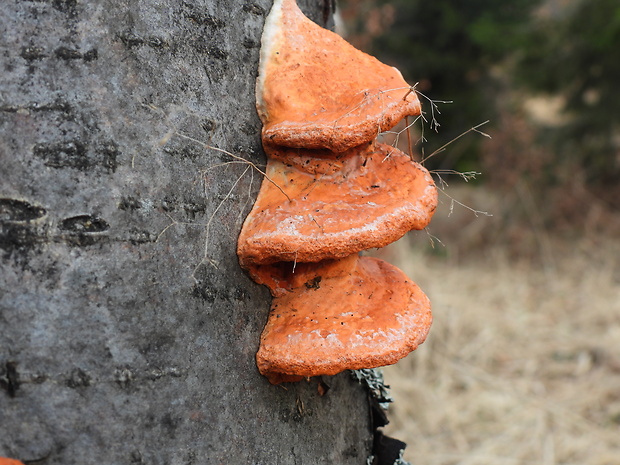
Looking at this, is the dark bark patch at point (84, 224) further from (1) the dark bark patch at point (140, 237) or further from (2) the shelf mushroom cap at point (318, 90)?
(2) the shelf mushroom cap at point (318, 90)

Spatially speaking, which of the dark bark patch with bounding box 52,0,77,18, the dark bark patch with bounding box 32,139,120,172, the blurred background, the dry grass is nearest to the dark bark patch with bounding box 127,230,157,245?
the dark bark patch with bounding box 32,139,120,172

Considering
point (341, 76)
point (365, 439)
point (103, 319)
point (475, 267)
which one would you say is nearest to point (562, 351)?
point (475, 267)

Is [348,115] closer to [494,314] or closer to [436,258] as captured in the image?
[494,314]

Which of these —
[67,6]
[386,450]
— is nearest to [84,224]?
[67,6]

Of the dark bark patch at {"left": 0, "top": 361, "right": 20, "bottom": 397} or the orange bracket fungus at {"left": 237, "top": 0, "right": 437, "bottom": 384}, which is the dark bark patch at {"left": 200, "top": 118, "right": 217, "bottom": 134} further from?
the dark bark patch at {"left": 0, "top": 361, "right": 20, "bottom": 397}

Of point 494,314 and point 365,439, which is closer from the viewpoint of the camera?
point 365,439

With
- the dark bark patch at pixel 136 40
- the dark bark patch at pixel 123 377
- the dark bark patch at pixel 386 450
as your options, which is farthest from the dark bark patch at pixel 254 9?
the dark bark patch at pixel 386 450
